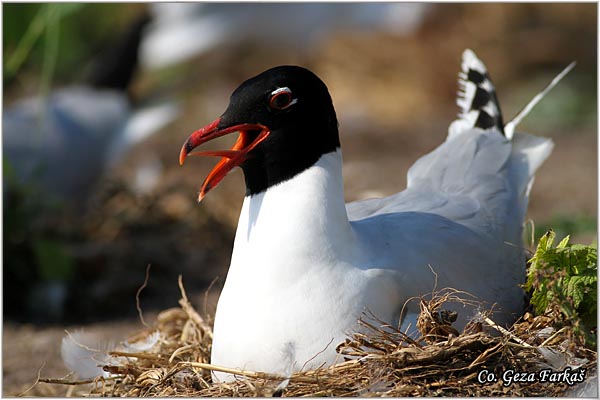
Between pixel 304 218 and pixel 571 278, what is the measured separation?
925mm

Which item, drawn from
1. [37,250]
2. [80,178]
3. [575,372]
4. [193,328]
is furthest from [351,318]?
[80,178]

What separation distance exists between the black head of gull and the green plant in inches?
31.9

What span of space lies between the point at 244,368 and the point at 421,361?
0.59 m

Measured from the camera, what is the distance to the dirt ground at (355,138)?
559cm

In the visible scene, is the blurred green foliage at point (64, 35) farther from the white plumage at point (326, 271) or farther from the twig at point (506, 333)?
the twig at point (506, 333)

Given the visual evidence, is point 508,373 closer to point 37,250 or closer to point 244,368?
point 244,368

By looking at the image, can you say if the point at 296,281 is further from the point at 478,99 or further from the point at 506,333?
the point at 478,99

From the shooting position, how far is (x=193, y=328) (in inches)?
155

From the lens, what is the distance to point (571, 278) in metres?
3.11

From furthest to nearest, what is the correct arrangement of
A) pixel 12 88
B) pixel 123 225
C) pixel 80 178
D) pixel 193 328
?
1. pixel 12 88
2. pixel 80 178
3. pixel 123 225
4. pixel 193 328

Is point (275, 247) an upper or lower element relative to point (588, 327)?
upper

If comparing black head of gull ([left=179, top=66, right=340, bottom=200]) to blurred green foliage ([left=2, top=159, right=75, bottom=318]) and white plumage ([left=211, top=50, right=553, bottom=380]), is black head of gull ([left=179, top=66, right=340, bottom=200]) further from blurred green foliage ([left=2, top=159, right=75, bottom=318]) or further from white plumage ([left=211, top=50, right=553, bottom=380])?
blurred green foliage ([left=2, top=159, right=75, bottom=318])

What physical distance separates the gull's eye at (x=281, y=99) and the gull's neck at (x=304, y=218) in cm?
23

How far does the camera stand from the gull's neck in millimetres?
3061
